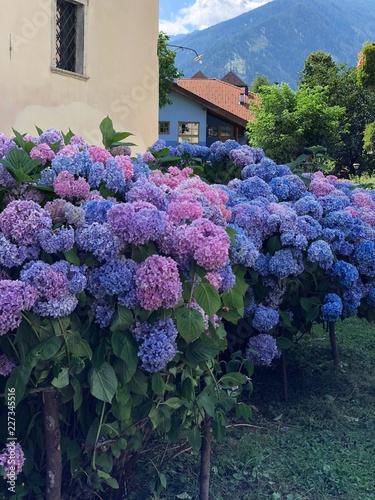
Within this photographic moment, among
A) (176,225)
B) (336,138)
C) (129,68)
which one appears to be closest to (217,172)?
(176,225)

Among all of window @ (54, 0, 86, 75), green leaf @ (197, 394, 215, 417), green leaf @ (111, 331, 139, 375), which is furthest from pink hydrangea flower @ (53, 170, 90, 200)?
window @ (54, 0, 86, 75)

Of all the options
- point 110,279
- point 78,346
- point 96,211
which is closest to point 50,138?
point 96,211

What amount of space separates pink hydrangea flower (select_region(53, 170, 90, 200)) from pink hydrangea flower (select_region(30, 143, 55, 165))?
0.18 m

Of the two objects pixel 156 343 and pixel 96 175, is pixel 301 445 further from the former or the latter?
pixel 96 175

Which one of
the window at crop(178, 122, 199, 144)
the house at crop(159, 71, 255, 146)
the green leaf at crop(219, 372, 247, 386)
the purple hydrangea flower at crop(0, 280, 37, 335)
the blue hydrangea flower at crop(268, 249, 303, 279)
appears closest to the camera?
the purple hydrangea flower at crop(0, 280, 37, 335)

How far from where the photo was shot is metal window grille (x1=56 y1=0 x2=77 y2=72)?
962cm

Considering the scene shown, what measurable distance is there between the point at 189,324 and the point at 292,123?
29.2 m

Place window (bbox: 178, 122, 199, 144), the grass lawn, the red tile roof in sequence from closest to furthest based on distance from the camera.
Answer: the grass lawn < window (bbox: 178, 122, 199, 144) < the red tile roof

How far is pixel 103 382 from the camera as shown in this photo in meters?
1.85

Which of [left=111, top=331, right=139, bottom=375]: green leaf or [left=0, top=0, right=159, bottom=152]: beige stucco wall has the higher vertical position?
[left=0, top=0, right=159, bottom=152]: beige stucco wall

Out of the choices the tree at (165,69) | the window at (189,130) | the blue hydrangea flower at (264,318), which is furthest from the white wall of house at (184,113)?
the blue hydrangea flower at (264,318)

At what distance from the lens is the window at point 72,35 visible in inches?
384

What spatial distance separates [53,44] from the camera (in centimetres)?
926

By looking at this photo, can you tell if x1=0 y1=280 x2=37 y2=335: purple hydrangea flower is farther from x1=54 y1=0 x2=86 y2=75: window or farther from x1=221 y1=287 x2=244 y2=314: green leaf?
x1=54 y1=0 x2=86 y2=75: window
